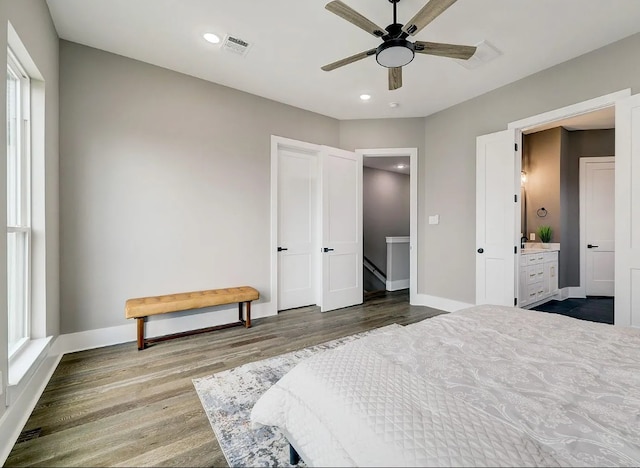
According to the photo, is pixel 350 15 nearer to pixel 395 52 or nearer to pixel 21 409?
pixel 395 52

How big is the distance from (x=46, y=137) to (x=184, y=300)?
5.80 feet

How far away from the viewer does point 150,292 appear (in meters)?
3.10

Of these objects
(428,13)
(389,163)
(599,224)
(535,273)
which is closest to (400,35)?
(428,13)

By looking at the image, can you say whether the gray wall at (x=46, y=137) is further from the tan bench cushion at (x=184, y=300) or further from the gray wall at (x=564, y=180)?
the gray wall at (x=564, y=180)

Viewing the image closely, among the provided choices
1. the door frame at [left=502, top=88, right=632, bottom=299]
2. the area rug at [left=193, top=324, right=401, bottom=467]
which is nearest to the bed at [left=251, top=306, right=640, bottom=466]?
the area rug at [left=193, top=324, right=401, bottom=467]

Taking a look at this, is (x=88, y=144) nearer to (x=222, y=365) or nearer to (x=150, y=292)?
(x=150, y=292)

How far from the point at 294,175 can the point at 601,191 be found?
524 cm

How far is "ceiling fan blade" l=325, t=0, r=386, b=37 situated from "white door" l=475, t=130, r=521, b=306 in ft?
7.61

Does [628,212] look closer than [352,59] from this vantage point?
No

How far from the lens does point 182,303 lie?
9.58 ft

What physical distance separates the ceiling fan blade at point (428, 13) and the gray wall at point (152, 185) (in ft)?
7.66

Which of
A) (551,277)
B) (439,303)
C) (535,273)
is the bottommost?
(439,303)

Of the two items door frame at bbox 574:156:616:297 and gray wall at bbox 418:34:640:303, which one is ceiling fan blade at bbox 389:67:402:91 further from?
door frame at bbox 574:156:616:297

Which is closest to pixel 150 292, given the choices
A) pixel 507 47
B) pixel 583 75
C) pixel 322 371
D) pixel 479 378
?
pixel 322 371
